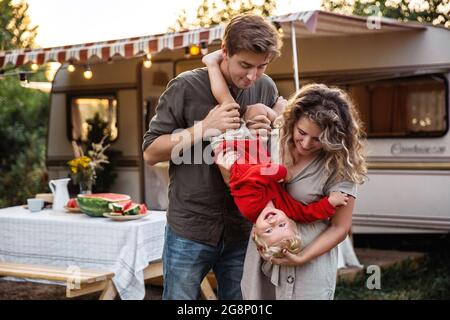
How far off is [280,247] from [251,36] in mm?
745

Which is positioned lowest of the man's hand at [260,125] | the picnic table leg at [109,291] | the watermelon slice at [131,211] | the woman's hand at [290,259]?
the picnic table leg at [109,291]

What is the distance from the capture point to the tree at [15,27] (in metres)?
13.4

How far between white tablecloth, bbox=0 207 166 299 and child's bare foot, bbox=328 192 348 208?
8.49ft

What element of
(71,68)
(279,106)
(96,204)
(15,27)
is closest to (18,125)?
(15,27)

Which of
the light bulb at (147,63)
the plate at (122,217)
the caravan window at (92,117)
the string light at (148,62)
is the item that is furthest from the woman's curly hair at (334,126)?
the caravan window at (92,117)

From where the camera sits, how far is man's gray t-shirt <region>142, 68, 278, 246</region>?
277 centimetres

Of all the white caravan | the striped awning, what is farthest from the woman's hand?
the white caravan

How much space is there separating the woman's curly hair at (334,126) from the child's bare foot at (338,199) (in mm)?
58

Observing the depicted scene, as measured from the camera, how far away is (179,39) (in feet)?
22.1

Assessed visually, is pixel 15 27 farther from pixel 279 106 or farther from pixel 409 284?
pixel 279 106

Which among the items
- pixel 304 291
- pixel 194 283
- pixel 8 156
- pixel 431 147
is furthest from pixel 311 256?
pixel 8 156

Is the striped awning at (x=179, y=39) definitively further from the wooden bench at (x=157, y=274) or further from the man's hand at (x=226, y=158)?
the man's hand at (x=226, y=158)

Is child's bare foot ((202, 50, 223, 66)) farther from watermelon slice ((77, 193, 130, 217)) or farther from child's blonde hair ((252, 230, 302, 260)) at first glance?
watermelon slice ((77, 193, 130, 217))
